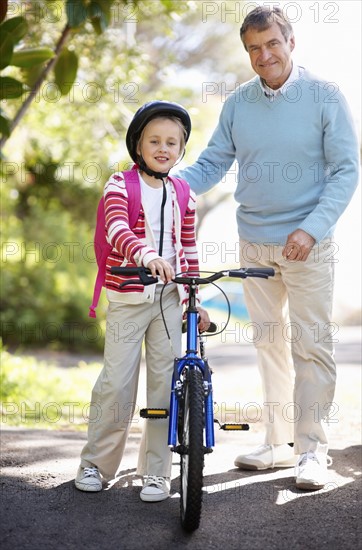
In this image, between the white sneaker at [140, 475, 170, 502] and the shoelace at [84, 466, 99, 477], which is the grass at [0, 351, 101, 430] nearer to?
the shoelace at [84, 466, 99, 477]

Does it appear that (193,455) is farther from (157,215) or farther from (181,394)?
(157,215)

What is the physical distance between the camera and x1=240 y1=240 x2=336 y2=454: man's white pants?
387 cm

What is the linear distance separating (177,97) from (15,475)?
363 inches

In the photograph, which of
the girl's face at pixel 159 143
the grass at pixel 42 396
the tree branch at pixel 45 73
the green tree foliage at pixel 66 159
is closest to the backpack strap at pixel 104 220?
A: the girl's face at pixel 159 143

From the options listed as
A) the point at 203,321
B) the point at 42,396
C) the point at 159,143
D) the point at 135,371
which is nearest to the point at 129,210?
the point at 159,143

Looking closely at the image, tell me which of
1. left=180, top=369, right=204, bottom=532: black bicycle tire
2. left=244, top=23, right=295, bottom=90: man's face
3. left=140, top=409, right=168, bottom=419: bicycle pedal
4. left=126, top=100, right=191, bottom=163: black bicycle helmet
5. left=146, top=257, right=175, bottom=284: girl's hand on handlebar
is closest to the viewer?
left=180, top=369, right=204, bottom=532: black bicycle tire

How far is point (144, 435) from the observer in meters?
3.70

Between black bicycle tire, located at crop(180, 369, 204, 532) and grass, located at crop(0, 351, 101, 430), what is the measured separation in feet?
9.50

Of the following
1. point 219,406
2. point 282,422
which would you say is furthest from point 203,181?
point 219,406

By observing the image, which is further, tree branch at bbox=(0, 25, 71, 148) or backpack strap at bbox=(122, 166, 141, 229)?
tree branch at bbox=(0, 25, 71, 148)

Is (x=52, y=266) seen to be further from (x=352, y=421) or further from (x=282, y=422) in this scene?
(x=282, y=422)

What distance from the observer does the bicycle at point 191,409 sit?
2939 millimetres

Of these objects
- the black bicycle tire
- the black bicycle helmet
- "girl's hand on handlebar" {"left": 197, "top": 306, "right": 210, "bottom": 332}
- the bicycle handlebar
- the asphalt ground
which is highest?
the black bicycle helmet

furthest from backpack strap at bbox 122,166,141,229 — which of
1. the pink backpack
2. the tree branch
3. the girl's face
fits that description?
the tree branch
